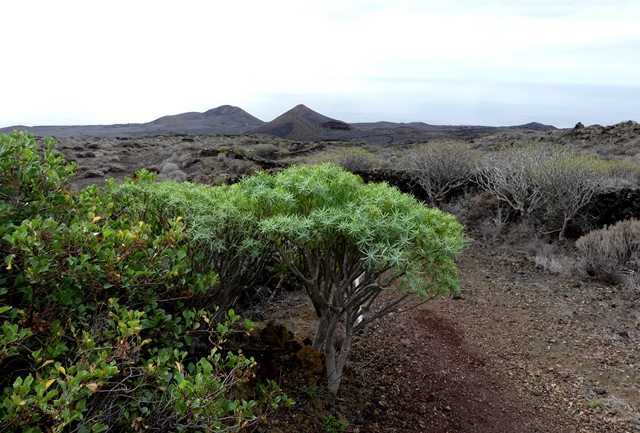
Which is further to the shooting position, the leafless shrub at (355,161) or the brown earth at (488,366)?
the leafless shrub at (355,161)

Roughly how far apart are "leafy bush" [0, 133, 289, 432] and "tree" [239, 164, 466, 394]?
3.08 ft

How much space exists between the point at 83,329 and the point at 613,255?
8477mm

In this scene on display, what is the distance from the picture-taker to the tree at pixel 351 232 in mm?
3066

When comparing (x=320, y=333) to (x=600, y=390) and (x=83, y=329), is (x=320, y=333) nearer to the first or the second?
(x=83, y=329)

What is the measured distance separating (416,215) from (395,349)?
2.51m

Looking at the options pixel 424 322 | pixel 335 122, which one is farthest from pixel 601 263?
pixel 335 122

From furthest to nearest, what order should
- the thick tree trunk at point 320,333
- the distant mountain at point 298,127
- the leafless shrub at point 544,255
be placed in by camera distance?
the distant mountain at point 298,127 → the leafless shrub at point 544,255 → the thick tree trunk at point 320,333

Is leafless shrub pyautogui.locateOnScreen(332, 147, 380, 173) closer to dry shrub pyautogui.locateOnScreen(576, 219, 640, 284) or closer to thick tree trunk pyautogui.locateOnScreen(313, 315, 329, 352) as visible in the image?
dry shrub pyautogui.locateOnScreen(576, 219, 640, 284)

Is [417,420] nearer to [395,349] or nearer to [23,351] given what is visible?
[395,349]

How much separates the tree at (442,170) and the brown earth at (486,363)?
5.07 meters

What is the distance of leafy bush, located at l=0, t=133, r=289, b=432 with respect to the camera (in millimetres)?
1733

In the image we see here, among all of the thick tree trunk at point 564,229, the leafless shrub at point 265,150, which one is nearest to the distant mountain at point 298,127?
the leafless shrub at point 265,150

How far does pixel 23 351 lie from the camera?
211 cm

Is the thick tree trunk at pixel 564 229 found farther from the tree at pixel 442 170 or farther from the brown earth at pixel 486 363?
the tree at pixel 442 170
